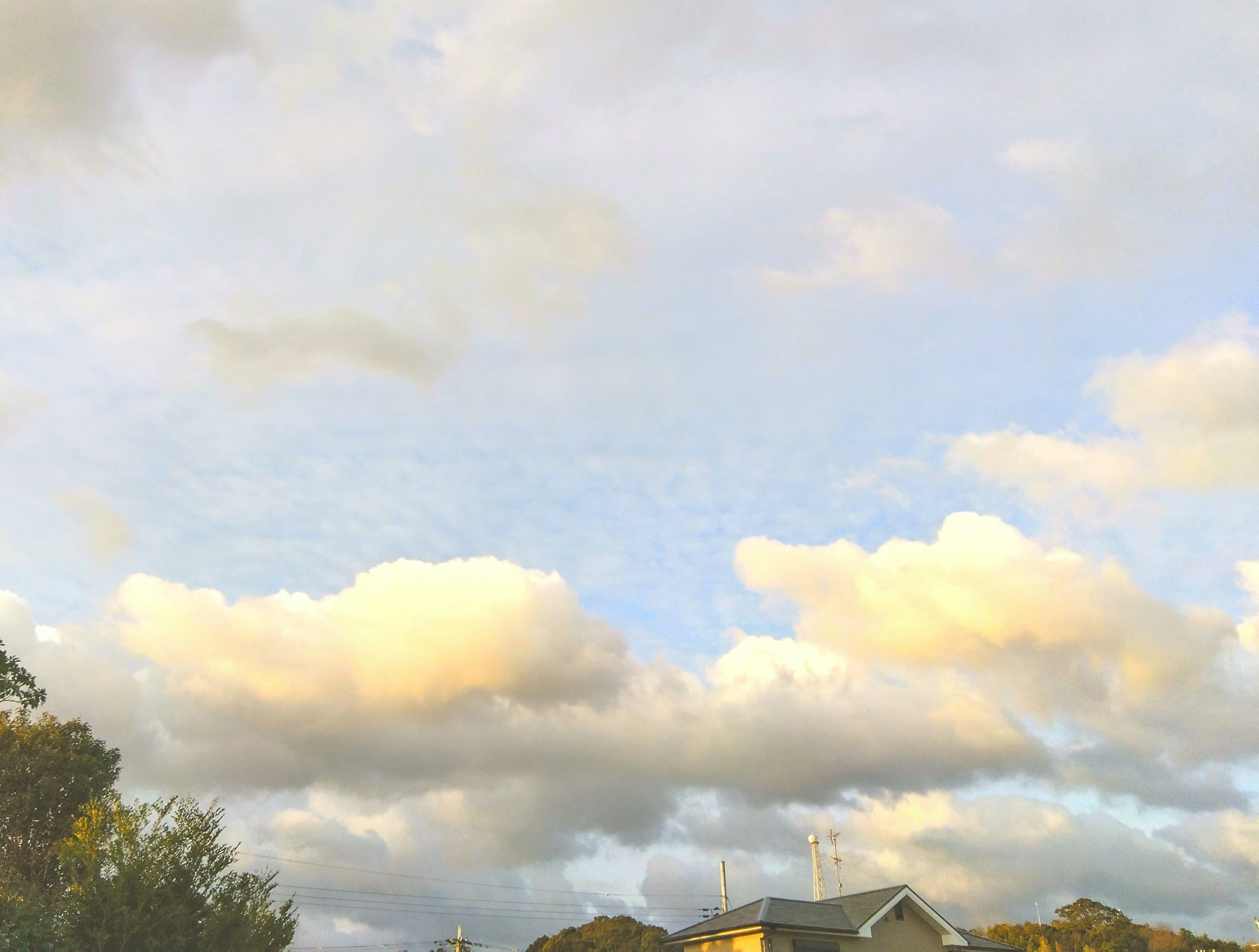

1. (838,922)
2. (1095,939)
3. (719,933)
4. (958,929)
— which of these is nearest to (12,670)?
(719,933)

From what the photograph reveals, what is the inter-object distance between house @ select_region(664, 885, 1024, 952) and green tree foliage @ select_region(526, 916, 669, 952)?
51.8 m

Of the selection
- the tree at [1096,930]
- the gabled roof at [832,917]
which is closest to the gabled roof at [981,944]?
the gabled roof at [832,917]

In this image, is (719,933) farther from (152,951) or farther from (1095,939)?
(1095,939)

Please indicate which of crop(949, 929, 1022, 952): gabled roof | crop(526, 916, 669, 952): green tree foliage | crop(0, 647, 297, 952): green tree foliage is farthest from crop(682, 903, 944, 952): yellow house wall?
crop(526, 916, 669, 952): green tree foliage

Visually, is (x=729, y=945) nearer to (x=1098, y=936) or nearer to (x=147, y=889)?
(x=147, y=889)

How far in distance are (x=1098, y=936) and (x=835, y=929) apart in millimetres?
79898

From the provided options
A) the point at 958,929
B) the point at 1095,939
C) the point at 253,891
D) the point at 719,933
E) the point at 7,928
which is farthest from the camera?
the point at 1095,939

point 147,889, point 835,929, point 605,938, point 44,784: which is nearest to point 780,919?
point 835,929

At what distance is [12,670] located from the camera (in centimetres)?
2217

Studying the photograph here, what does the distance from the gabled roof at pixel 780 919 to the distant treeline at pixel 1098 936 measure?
6547 centimetres

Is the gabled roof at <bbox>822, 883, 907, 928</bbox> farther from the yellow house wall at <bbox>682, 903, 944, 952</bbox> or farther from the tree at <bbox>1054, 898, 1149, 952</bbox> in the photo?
the tree at <bbox>1054, 898, 1149, 952</bbox>

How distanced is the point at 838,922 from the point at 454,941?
196 ft

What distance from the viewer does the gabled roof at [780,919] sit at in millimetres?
38000

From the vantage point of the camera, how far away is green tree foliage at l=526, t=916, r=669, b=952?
9200cm
